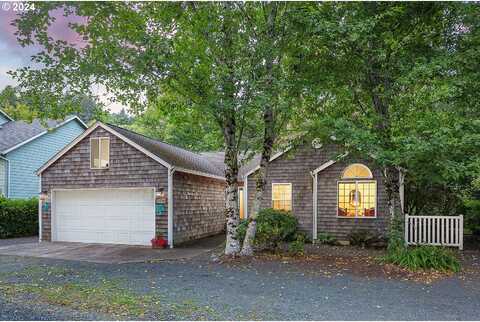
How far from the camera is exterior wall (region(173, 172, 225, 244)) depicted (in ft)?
45.3

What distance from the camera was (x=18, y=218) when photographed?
16.6m

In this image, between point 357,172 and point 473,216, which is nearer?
point 357,172

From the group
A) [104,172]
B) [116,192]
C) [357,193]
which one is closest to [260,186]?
[357,193]

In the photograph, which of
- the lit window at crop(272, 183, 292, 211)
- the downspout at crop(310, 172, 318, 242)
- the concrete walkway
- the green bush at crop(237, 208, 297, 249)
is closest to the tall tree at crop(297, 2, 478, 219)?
the downspout at crop(310, 172, 318, 242)

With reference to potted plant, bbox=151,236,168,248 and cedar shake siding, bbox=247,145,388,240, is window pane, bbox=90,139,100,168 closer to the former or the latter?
potted plant, bbox=151,236,168,248

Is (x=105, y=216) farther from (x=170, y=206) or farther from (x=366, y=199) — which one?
(x=366, y=199)

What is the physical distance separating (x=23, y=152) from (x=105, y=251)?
11464 millimetres

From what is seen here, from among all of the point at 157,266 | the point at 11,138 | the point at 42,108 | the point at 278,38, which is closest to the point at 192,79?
the point at 278,38

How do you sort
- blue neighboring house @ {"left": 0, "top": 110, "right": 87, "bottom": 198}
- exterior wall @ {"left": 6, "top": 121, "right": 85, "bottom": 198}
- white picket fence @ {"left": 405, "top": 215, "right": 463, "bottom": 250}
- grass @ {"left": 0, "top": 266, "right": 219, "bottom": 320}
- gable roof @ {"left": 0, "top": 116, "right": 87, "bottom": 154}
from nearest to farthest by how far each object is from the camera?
grass @ {"left": 0, "top": 266, "right": 219, "bottom": 320} < white picket fence @ {"left": 405, "top": 215, "right": 463, "bottom": 250} < blue neighboring house @ {"left": 0, "top": 110, "right": 87, "bottom": 198} < gable roof @ {"left": 0, "top": 116, "right": 87, "bottom": 154} < exterior wall @ {"left": 6, "top": 121, "right": 85, "bottom": 198}

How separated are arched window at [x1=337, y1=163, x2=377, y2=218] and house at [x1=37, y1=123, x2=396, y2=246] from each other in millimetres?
26

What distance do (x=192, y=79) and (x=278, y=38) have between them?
2.43 m

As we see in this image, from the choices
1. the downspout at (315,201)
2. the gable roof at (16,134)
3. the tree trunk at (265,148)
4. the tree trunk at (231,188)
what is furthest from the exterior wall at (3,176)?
the downspout at (315,201)

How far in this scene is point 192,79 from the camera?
375 inches

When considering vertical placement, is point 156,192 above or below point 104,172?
below
